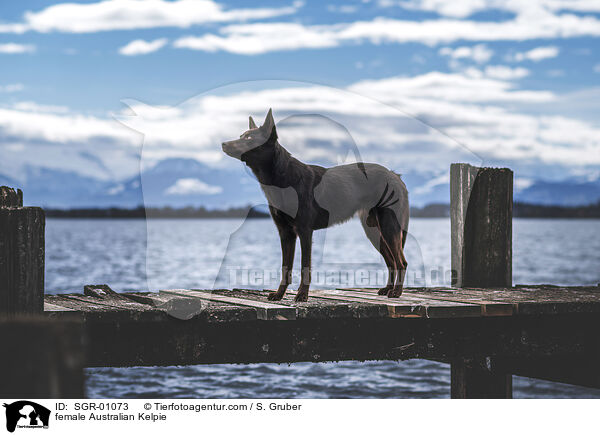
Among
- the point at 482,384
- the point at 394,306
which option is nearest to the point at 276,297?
the point at 394,306

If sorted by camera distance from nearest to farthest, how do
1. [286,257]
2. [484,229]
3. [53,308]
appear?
[53,308] < [286,257] < [484,229]

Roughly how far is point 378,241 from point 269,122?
1.79m

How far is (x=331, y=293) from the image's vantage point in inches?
283

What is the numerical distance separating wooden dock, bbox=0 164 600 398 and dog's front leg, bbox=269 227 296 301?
12 centimetres

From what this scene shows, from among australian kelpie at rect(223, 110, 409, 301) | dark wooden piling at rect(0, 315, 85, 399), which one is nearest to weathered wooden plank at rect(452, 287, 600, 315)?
australian kelpie at rect(223, 110, 409, 301)

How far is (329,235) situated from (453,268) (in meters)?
2.26

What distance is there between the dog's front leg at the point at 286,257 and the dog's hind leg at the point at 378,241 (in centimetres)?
80

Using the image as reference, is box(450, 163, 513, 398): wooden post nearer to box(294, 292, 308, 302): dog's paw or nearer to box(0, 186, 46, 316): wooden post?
box(294, 292, 308, 302): dog's paw

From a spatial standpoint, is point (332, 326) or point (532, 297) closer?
point (332, 326)

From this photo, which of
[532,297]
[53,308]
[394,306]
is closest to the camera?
[53,308]

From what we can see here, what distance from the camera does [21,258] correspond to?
5156 mm

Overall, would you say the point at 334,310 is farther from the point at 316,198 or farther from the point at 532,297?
the point at 532,297

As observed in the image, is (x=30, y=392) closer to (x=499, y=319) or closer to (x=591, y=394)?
(x=499, y=319)
